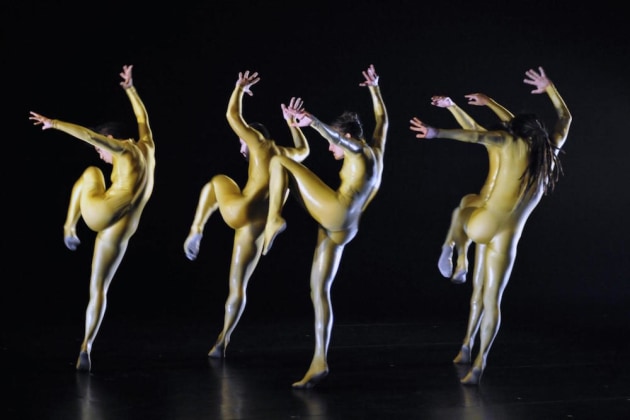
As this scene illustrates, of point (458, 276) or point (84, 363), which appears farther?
point (458, 276)

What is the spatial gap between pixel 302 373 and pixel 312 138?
3.43 meters

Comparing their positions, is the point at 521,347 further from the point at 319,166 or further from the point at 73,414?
the point at 73,414

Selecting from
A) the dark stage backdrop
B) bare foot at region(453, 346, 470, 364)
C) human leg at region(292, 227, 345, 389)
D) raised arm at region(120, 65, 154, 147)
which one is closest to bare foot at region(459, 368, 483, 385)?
bare foot at region(453, 346, 470, 364)

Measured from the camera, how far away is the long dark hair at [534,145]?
555 cm

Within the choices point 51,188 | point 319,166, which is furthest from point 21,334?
point 319,166

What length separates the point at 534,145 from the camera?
18.2 feet

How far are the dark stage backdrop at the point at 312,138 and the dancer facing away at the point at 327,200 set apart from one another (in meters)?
2.14

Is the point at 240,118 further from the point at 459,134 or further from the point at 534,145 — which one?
the point at 534,145

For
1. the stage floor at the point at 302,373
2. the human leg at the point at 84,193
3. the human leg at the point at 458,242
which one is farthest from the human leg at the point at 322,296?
the human leg at the point at 84,193

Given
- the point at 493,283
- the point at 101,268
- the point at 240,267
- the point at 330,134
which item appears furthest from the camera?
the point at 240,267

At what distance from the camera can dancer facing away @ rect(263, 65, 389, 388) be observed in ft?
17.8

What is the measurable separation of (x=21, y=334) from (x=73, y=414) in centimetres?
248

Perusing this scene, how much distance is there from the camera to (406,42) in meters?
8.99

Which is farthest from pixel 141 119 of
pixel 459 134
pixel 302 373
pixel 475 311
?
pixel 475 311
